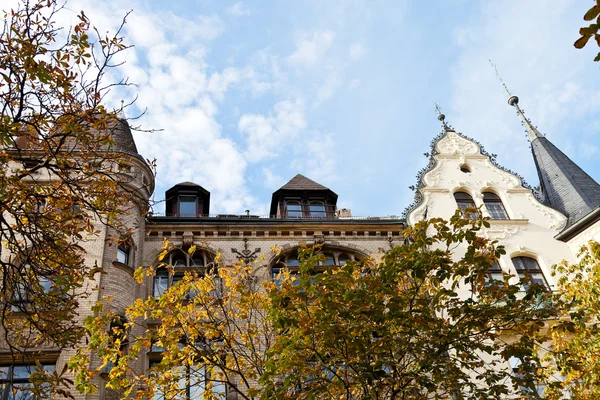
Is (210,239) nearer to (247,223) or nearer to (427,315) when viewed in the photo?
(247,223)

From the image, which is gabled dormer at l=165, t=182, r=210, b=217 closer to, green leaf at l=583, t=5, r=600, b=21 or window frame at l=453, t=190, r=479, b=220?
window frame at l=453, t=190, r=479, b=220

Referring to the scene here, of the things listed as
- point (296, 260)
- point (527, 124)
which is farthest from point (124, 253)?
point (527, 124)

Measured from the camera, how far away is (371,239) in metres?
20.4

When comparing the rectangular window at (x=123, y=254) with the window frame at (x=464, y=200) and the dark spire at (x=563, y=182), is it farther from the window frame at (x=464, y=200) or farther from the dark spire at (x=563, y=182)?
the dark spire at (x=563, y=182)

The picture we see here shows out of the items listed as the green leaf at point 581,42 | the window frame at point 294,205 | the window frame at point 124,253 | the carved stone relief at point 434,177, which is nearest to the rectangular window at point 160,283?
the window frame at point 124,253

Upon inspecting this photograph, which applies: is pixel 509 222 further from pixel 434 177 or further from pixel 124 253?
pixel 124 253

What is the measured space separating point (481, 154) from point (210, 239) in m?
12.0

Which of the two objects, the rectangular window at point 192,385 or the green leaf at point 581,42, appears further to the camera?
the rectangular window at point 192,385

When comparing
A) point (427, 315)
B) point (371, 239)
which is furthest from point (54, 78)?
point (371, 239)

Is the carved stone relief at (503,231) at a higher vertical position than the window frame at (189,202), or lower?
lower

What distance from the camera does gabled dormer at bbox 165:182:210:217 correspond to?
21625mm

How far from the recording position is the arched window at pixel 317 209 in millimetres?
22212

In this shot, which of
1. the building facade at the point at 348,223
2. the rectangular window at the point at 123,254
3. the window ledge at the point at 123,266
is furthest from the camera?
the building facade at the point at 348,223

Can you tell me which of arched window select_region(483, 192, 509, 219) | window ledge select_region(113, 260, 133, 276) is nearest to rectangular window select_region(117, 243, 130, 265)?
window ledge select_region(113, 260, 133, 276)
